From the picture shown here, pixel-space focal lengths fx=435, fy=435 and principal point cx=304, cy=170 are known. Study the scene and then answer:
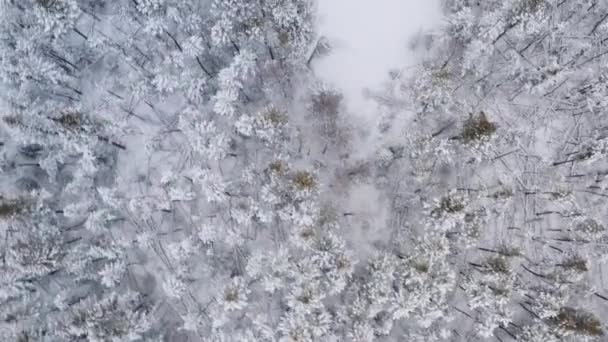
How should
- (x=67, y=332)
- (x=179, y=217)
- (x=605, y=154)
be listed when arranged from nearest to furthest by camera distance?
(x=67, y=332), (x=605, y=154), (x=179, y=217)

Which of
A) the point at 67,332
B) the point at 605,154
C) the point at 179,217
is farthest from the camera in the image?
the point at 179,217

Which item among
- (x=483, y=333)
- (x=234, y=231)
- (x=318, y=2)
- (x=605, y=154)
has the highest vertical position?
(x=318, y=2)

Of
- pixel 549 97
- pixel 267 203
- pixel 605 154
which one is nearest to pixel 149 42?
pixel 267 203

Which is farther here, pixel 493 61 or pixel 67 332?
pixel 493 61

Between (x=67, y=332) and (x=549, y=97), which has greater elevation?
(x=549, y=97)

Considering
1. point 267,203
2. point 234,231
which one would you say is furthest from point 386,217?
point 234,231

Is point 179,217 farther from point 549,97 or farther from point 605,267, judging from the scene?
point 605,267

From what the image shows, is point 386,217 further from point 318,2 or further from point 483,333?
point 318,2
